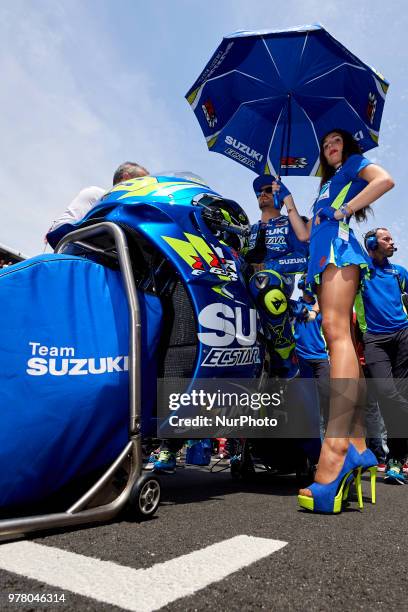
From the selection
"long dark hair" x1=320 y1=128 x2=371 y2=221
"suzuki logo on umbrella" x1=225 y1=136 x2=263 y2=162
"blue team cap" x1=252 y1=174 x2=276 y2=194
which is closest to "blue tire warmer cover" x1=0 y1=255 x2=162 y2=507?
"long dark hair" x1=320 y1=128 x2=371 y2=221

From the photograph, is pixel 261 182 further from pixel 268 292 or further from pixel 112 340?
pixel 112 340

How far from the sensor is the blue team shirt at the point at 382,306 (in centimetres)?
377

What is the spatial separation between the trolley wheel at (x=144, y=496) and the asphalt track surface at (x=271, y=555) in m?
0.04

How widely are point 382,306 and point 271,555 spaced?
2987 mm

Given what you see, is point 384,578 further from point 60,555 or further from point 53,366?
point 53,366

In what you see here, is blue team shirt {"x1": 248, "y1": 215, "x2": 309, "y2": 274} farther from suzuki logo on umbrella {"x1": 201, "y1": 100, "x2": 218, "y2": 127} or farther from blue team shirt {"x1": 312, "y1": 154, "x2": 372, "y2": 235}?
suzuki logo on umbrella {"x1": 201, "y1": 100, "x2": 218, "y2": 127}

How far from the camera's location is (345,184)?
2.31 meters

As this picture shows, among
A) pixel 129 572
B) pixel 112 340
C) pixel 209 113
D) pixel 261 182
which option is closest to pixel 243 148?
pixel 209 113

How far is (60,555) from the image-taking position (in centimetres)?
113

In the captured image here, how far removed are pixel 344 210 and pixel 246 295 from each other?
0.60m

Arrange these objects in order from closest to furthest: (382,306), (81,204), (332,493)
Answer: (332,493)
(81,204)
(382,306)

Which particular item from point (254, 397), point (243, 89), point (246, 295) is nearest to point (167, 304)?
point (246, 295)

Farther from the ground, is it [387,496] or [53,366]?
[53,366]

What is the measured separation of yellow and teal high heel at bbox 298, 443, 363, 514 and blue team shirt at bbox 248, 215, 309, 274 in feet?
3.94
